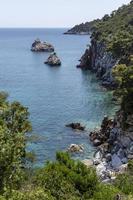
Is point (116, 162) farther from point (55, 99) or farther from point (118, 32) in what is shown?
point (118, 32)

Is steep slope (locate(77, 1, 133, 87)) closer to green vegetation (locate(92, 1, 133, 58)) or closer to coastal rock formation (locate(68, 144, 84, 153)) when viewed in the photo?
green vegetation (locate(92, 1, 133, 58))

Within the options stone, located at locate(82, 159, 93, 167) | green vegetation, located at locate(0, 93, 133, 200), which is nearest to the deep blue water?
stone, located at locate(82, 159, 93, 167)

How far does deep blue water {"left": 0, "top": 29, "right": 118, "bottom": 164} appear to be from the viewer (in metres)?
70.7

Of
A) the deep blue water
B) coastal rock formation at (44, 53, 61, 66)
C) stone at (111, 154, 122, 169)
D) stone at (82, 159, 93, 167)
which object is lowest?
stone at (82, 159, 93, 167)

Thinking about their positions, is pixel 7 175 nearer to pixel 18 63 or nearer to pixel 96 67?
pixel 96 67

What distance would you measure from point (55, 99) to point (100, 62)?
35697mm

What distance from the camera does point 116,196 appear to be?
3434 cm

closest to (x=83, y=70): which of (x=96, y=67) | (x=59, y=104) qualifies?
(x=96, y=67)

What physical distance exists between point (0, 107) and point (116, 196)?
95.4ft

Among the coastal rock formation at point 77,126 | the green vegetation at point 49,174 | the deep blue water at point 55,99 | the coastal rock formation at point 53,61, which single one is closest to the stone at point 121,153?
the green vegetation at point 49,174

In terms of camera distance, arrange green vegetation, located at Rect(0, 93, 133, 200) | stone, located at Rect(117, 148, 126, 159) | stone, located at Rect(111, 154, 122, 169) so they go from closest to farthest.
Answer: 1. green vegetation, located at Rect(0, 93, 133, 200)
2. stone, located at Rect(111, 154, 122, 169)
3. stone, located at Rect(117, 148, 126, 159)

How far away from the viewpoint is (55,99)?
104 meters

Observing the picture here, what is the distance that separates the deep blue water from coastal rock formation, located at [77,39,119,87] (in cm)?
261

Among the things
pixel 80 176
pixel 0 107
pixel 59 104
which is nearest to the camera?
pixel 80 176
